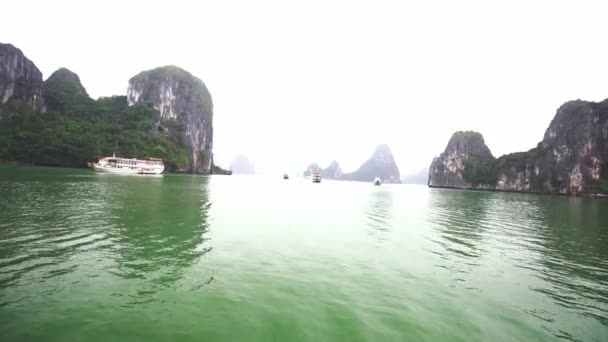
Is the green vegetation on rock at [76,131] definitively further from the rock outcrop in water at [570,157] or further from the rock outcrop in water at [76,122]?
the rock outcrop in water at [570,157]

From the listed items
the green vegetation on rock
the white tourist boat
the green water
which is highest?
the green vegetation on rock

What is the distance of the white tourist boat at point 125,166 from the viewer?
326 feet

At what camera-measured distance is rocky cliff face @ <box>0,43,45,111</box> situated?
5514 inches

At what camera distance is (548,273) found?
13.1 meters

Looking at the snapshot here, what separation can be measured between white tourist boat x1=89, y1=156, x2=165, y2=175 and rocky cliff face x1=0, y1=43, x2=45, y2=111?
79.3 meters

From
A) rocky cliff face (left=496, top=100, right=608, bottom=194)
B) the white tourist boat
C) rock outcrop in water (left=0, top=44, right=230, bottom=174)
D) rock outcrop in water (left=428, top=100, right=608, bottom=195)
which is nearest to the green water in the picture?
the white tourist boat

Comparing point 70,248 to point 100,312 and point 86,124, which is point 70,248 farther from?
point 86,124

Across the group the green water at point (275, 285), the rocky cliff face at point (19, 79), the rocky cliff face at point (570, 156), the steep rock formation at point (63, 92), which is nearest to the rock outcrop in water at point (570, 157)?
the rocky cliff face at point (570, 156)

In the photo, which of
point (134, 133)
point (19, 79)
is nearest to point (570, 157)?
point (134, 133)

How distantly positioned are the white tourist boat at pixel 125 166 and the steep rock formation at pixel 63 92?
Answer: 92462mm

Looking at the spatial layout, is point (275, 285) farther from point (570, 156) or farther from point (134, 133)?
point (570, 156)

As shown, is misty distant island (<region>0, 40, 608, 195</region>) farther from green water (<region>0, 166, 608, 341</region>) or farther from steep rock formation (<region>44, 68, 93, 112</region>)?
green water (<region>0, 166, 608, 341</region>)

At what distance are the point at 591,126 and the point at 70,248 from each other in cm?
20809

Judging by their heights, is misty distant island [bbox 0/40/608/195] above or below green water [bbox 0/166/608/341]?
above
